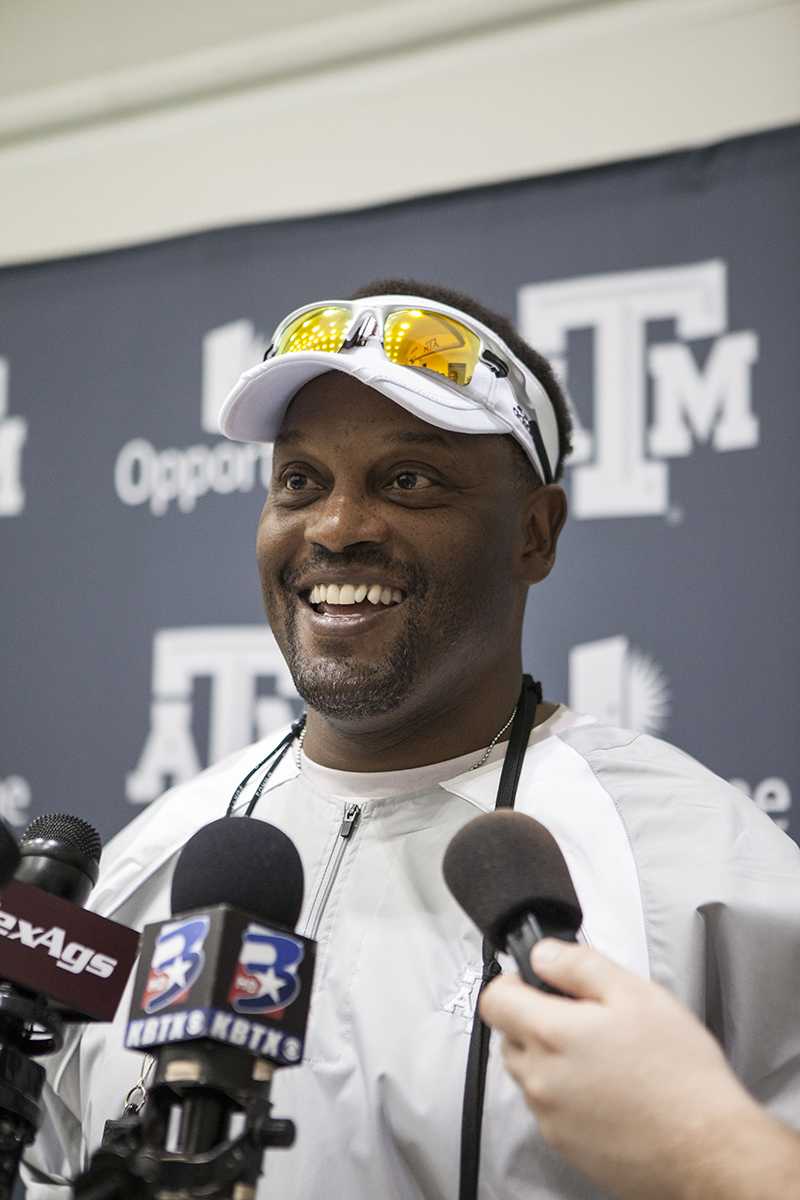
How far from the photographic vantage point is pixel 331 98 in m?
2.29

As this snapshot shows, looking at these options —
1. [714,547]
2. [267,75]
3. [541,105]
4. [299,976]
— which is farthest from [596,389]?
[299,976]

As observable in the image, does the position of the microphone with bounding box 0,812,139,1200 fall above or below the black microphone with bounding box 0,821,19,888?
below

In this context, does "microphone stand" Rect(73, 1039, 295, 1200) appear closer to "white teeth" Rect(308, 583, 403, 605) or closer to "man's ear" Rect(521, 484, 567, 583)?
"white teeth" Rect(308, 583, 403, 605)

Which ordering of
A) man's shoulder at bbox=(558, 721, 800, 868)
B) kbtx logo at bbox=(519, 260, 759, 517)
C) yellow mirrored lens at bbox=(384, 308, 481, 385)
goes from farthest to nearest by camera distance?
1. kbtx logo at bbox=(519, 260, 759, 517)
2. yellow mirrored lens at bbox=(384, 308, 481, 385)
3. man's shoulder at bbox=(558, 721, 800, 868)

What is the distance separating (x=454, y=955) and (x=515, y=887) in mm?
465

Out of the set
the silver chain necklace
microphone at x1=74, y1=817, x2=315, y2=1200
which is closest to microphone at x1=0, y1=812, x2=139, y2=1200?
microphone at x1=74, y1=817, x2=315, y2=1200

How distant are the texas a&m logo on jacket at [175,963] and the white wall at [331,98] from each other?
1581mm

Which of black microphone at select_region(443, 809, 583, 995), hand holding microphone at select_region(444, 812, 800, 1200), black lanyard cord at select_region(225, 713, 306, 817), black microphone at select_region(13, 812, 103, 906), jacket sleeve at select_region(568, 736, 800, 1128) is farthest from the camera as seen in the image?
black lanyard cord at select_region(225, 713, 306, 817)

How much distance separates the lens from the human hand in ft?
2.27

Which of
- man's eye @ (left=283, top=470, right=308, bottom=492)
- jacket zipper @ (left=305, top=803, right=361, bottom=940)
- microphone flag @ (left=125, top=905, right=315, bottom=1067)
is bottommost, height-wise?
microphone flag @ (left=125, top=905, right=315, bottom=1067)

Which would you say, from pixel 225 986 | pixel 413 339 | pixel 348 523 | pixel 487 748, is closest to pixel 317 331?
pixel 413 339

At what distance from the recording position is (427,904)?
1.31 meters

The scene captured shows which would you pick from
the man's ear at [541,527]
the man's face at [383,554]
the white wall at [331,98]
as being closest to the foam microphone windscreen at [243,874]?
the man's face at [383,554]

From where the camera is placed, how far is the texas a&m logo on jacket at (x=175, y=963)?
2.56 ft
